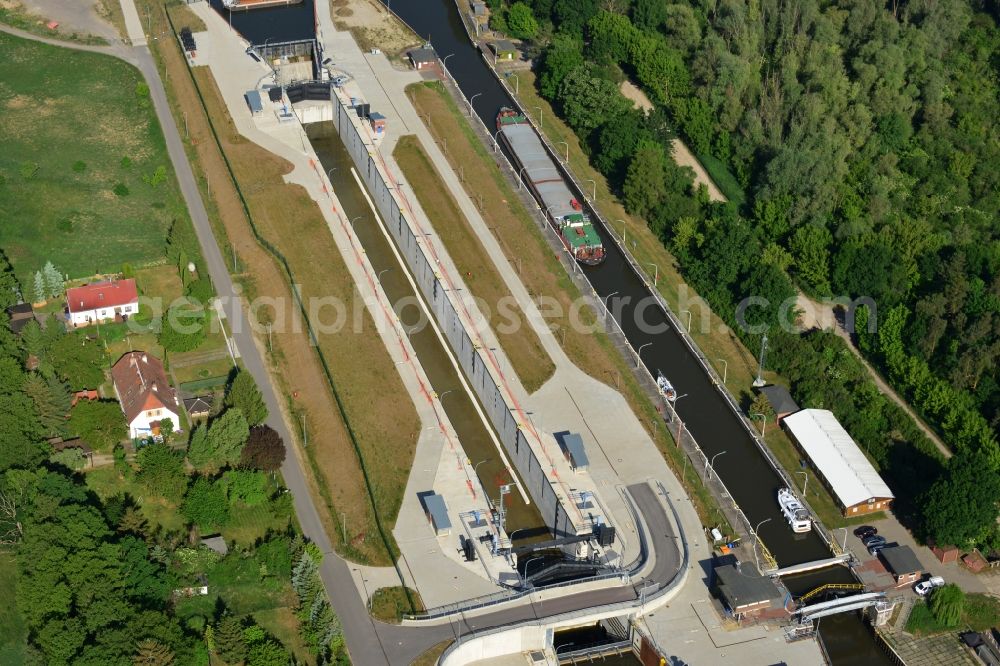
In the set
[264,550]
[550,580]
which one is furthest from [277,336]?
[550,580]

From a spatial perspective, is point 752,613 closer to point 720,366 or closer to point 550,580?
point 550,580

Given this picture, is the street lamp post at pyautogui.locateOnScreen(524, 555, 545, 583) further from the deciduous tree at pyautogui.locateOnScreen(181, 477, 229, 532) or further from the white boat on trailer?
the deciduous tree at pyautogui.locateOnScreen(181, 477, 229, 532)

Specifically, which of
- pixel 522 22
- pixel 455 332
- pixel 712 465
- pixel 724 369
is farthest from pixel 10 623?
pixel 522 22

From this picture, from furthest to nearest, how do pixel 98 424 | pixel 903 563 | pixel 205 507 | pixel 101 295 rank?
pixel 101 295 < pixel 98 424 < pixel 205 507 < pixel 903 563

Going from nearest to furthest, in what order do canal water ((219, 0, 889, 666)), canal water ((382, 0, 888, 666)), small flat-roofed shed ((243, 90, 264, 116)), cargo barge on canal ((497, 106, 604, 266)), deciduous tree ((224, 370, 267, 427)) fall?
canal water ((382, 0, 888, 666)) → canal water ((219, 0, 889, 666)) → deciduous tree ((224, 370, 267, 427)) → cargo barge on canal ((497, 106, 604, 266)) → small flat-roofed shed ((243, 90, 264, 116))

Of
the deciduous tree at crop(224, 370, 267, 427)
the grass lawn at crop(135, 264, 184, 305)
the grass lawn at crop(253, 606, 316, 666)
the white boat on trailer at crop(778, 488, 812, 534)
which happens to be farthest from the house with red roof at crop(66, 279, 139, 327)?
the white boat on trailer at crop(778, 488, 812, 534)

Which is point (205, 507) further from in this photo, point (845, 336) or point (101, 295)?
point (845, 336)
